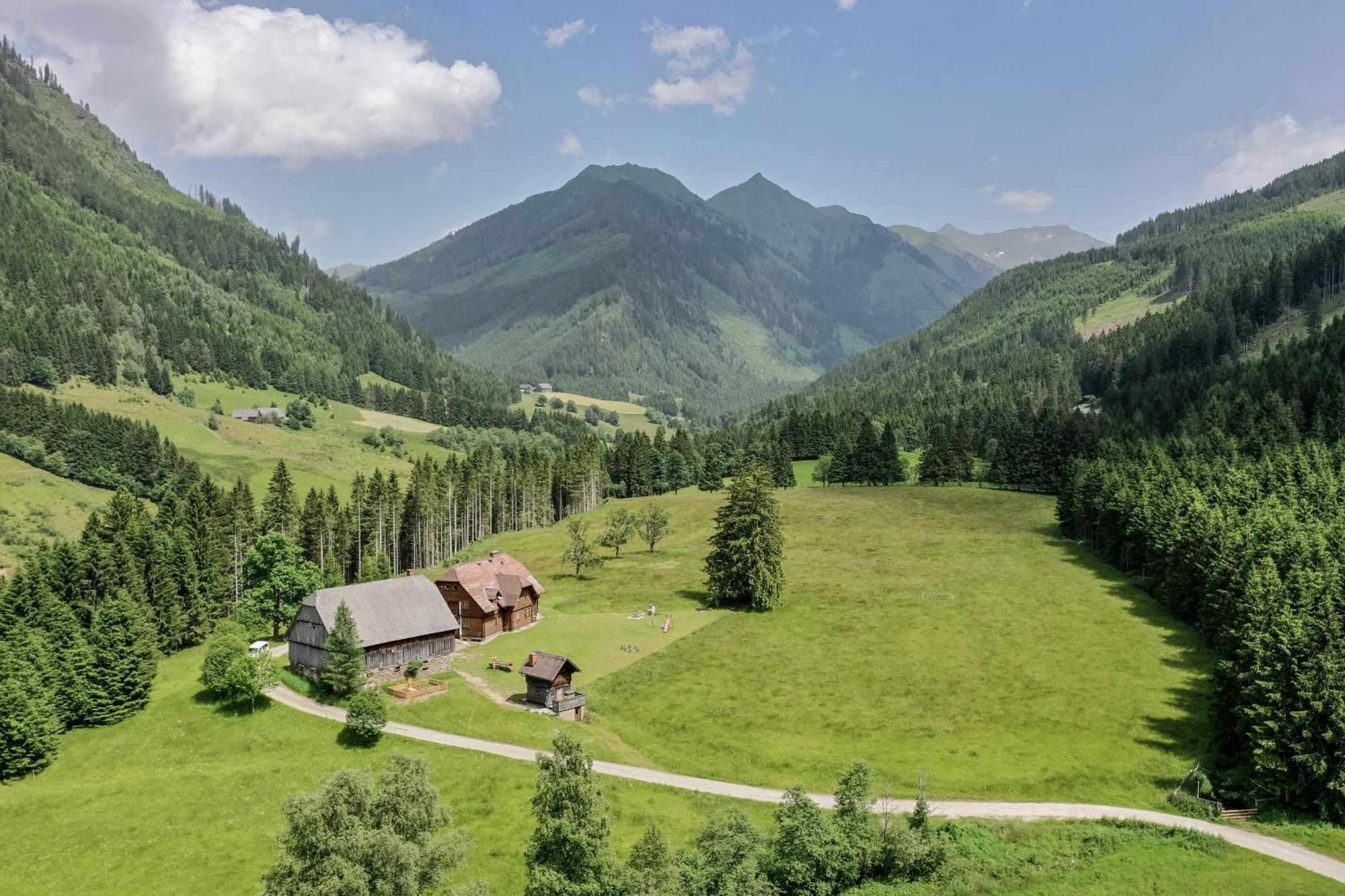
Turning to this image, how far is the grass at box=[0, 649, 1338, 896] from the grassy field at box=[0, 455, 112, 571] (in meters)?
73.4

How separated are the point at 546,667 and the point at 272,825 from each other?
937 inches

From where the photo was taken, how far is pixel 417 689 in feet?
238

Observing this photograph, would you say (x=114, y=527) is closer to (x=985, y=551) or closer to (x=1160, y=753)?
(x=1160, y=753)

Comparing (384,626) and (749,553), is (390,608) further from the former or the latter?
(749,553)

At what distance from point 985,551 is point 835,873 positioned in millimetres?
89525

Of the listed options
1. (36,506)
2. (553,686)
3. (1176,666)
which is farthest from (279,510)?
→ (1176,666)

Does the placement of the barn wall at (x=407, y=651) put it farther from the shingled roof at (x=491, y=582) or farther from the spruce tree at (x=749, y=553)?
the spruce tree at (x=749, y=553)

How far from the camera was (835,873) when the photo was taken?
42750 mm

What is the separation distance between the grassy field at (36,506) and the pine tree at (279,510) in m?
36.5

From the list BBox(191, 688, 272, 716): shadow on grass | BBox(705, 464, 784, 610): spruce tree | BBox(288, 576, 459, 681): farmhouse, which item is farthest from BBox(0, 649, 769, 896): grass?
BBox(705, 464, 784, 610): spruce tree

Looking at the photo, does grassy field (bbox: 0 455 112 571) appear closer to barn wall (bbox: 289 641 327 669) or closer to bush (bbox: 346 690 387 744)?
barn wall (bbox: 289 641 327 669)

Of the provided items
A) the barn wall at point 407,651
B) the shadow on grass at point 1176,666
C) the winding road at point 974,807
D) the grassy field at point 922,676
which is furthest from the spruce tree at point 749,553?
the winding road at point 974,807

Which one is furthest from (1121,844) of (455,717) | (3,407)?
(3,407)

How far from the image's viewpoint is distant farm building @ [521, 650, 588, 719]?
225 feet
